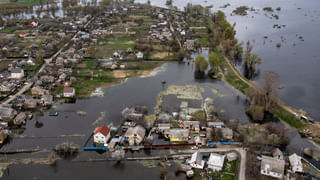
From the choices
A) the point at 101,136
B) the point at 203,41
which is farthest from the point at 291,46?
the point at 101,136

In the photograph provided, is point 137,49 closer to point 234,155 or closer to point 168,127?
point 168,127

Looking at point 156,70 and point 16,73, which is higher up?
point 156,70

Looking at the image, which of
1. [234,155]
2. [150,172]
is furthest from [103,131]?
[234,155]

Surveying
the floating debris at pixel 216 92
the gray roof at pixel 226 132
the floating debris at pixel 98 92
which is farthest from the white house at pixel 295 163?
the floating debris at pixel 98 92

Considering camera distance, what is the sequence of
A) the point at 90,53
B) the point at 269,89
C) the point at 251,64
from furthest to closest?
the point at 90,53
the point at 251,64
the point at 269,89

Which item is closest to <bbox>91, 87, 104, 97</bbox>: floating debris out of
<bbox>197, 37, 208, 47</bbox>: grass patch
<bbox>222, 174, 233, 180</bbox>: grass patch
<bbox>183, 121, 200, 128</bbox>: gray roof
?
<bbox>183, 121, 200, 128</bbox>: gray roof

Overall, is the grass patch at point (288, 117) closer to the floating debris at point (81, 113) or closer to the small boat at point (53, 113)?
the floating debris at point (81, 113)

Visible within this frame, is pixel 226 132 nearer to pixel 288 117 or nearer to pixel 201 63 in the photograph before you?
pixel 288 117
